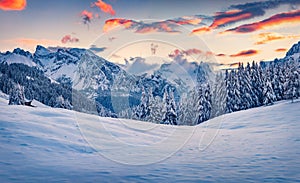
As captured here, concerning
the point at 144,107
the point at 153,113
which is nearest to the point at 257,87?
the point at 153,113

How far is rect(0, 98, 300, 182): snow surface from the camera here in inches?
343

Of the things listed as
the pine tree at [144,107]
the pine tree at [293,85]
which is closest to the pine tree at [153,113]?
the pine tree at [144,107]

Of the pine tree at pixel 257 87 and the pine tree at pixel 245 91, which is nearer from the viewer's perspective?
the pine tree at pixel 245 91

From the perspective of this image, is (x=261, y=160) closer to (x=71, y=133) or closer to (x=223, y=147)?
(x=223, y=147)

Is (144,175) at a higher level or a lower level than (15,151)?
lower

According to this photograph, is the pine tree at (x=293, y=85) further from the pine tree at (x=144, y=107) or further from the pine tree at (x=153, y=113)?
the pine tree at (x=144, y=107)

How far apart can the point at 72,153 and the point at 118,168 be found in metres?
2.45

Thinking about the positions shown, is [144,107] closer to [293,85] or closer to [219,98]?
[219,98]

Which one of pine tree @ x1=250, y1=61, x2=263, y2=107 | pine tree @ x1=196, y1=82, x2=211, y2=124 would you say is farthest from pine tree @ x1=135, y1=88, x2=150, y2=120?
pine tree @ x1=250, y1=61, x2=263, y2=107

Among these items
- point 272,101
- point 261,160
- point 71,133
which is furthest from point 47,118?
point 272,101

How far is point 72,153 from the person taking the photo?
1122 cm

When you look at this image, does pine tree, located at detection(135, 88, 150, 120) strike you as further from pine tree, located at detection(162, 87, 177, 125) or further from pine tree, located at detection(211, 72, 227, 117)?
pine tree, located at detection(211, 72, 227, 117)

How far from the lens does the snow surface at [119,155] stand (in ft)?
28.6

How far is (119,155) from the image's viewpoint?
11906 mm
